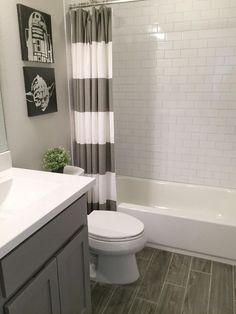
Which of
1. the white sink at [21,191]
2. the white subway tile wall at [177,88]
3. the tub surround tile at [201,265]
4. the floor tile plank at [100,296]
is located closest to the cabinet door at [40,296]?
the white sink at [21,191]

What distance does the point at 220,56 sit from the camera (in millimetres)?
2406

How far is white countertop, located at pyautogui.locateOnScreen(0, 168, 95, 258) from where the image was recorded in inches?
36.8

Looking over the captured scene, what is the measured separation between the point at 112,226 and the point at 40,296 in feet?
2.69

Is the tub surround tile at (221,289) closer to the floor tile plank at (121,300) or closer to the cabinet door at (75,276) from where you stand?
the floor tile plank at (121,300)

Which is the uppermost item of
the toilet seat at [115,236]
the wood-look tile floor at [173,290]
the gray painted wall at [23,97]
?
the gray painted wall at [23,97]

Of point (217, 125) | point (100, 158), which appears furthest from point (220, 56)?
point (100, 158)

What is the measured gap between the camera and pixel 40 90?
74.2 inches

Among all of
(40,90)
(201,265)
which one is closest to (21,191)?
(40,90)

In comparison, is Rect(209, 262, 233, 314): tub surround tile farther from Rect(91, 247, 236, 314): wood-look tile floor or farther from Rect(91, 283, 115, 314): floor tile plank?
Rect(91, 283, 115, 314): floor tile plank

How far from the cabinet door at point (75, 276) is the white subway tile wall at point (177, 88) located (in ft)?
5.41

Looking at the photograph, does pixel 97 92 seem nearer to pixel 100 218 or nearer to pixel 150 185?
pixel 100 218

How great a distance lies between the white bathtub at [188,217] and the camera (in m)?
2.08

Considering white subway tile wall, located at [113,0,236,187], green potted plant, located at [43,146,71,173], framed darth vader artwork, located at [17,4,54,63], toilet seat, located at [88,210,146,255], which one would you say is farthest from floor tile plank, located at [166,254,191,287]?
framed darth vader artwork, located at [17,4,54,63]

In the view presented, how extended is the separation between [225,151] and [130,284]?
1533 mm
